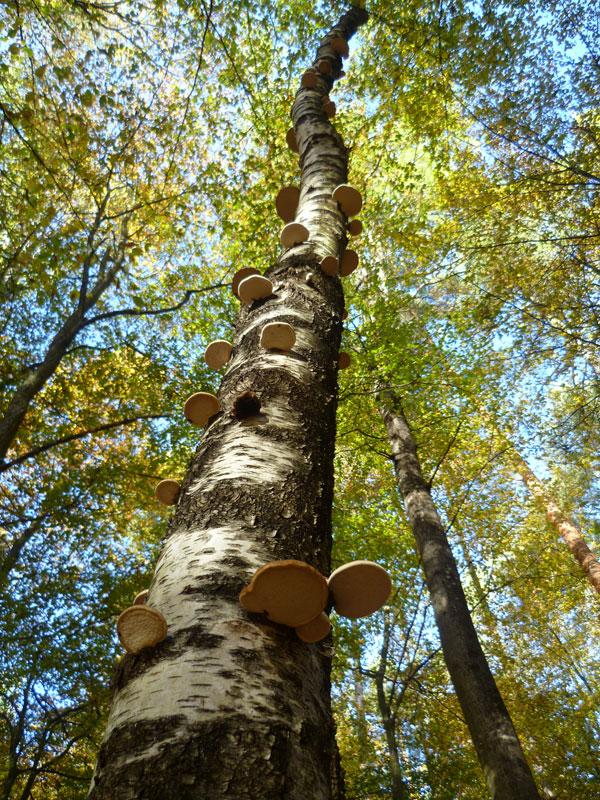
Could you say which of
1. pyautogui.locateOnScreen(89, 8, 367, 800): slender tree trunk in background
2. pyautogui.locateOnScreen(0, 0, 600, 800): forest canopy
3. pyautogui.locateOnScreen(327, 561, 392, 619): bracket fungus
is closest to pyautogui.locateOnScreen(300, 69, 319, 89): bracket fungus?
pyautogui.locateOnScreen(0, 0, 600, 800): forest canopy

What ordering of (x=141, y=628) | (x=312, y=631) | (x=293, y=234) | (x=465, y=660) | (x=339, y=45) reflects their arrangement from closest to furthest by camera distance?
1. (x=141, y=628)
2. (x=312, y=631)
3. (x=293, y=234)
4. (x=465, y=660)
5. (x=339, y=45)

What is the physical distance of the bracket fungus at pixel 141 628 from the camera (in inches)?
48.1

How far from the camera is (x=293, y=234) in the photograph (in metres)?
3.52

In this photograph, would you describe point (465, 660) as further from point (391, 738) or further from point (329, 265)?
point (329, 265)

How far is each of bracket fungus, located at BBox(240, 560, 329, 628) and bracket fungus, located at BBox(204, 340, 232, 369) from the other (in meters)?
1.92

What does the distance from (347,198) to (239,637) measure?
3732mm

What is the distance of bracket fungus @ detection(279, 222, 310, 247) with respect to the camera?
347cm

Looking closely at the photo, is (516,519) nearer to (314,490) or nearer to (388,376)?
(388,376)

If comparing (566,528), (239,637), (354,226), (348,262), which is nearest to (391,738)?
(348,262)

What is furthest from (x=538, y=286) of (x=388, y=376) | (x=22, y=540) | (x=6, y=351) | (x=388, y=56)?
(x=22, y=540)

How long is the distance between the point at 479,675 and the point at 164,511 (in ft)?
33.1

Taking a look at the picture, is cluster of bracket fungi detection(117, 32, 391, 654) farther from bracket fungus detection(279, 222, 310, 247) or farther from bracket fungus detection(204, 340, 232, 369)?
bracket fungus detection(279, 222, 310, 247)

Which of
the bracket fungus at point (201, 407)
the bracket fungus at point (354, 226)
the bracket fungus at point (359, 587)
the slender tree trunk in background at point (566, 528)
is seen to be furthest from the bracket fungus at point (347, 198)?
the slender tree trunk in background at point (566, 528)

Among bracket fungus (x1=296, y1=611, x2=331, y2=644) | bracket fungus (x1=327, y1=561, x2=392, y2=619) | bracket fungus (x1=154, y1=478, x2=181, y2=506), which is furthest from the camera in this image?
bracket fungus (x1=154, y1=478, x2=181, y2=506)
